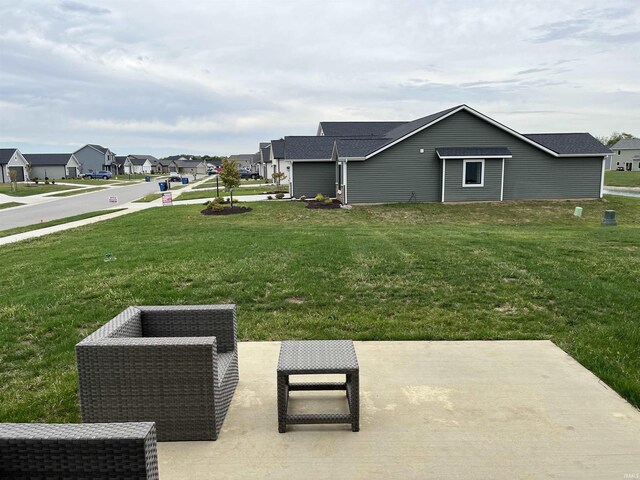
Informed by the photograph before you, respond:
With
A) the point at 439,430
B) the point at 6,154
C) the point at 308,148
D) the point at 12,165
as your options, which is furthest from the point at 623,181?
the point at 6,154

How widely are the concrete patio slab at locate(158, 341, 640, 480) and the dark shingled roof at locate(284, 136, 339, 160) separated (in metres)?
25.8

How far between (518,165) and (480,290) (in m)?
20.4

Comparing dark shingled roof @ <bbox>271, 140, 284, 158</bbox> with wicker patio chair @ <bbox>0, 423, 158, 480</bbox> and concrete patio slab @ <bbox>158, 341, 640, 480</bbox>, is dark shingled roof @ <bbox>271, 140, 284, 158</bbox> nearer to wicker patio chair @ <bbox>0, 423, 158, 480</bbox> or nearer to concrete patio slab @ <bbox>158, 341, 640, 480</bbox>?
concrete patio slab @ <bbox>158, 341, 640, 480</bbox>

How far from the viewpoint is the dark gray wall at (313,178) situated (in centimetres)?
3014

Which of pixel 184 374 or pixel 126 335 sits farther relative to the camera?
pixel 126 335

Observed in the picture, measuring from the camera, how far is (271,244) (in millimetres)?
12000

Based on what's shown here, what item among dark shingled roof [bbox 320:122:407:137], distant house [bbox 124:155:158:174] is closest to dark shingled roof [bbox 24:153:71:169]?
distant house [bbox 124:155:158:174]

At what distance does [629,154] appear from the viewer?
280 ft

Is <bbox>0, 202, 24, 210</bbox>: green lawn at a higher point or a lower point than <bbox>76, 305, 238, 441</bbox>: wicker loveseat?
lower

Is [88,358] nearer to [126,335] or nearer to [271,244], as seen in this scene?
[126,335]

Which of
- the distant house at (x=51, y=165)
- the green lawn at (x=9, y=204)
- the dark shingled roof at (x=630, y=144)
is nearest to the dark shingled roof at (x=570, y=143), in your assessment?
the green lawn at (x=9, y=204)

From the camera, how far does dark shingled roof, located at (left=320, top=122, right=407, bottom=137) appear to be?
36.5 meters

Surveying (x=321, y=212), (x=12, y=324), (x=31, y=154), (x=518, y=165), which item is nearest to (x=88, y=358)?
(x=12, y=324)

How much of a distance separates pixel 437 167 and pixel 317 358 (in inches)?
900
